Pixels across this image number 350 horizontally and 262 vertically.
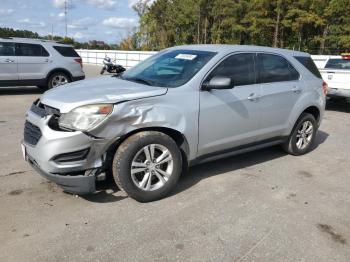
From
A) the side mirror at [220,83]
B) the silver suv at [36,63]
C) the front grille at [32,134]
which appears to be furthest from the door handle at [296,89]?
the silver suv at [36,63]

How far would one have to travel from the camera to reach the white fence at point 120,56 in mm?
27938

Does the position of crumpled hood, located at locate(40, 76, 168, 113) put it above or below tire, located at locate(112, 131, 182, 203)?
above

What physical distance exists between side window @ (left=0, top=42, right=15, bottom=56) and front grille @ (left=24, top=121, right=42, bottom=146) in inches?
322

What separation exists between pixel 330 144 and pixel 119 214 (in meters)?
4.77

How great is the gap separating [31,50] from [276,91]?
896 cm

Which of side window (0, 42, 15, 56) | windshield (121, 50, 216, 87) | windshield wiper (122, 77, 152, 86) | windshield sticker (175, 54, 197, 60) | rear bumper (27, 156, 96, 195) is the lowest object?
rear bumper (27, 156, 96, 195)

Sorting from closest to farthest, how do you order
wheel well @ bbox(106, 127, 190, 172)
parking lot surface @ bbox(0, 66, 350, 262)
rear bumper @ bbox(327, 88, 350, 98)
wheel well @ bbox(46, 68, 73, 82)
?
1. parking lot surface @ bbox(0, 66, 350, 262)
2. wheel well @ bbox(106, 127, 190, 172)
3. rear bumper @ bbox(327, 88, 350, 98)
4. wheel well @ bbox(46, 68, 73, 82)

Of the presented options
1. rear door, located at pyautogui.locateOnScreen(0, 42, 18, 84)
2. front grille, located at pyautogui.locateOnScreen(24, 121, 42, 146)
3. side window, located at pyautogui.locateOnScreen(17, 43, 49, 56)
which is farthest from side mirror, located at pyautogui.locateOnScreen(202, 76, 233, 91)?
side window, located at pyautogui.locateOnScreen(17, 43, 49, 56)

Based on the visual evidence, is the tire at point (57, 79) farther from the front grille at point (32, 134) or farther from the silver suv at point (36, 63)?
the front grille at point (32, 134)

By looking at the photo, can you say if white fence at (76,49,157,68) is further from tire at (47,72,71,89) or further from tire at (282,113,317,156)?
tire at (282,113,317,156)

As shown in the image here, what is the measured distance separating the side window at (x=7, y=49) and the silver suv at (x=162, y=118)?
25.0ft

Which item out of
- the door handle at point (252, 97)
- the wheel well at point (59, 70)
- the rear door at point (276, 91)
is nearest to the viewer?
the door handle at point (252, 97)

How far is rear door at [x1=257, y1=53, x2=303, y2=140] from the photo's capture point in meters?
5.21

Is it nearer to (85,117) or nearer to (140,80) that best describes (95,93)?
(85,117)
